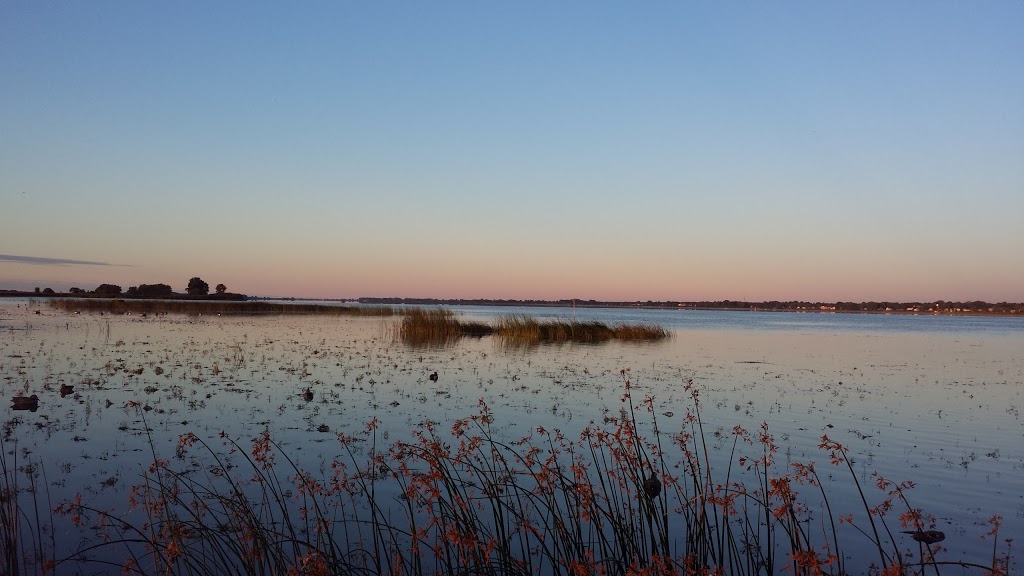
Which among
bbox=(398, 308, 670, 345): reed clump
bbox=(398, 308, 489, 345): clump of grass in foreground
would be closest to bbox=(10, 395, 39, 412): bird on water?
bbox=(398, 308, 489, 345): clump of grass in foreground

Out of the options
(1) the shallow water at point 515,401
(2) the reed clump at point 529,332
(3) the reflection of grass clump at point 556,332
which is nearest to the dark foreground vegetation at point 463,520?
(1) the shallow water at point 515,401

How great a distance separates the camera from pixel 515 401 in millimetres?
16266

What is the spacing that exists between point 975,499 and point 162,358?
23417mm

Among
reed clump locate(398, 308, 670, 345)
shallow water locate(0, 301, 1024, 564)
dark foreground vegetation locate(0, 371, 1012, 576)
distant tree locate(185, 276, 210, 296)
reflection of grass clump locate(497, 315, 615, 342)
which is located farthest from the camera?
distant tree locate(185, 276, 210, 296)

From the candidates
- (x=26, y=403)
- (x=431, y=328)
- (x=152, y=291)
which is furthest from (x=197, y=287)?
(x=26, y=403)

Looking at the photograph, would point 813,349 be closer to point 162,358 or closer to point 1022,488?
point 1022,488

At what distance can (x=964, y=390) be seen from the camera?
65.4ft

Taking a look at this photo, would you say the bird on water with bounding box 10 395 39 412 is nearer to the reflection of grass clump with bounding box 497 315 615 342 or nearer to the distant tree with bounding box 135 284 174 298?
the reflection of grass clump with bounding box 497 315 615 342

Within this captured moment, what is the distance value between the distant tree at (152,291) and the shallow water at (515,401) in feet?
347

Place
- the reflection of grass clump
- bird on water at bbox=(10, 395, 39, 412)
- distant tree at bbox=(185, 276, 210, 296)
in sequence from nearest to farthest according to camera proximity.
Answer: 1. bird on water at bbox=(10, 395, 39, 412)
2. the reflection of grass clump
3. distant tree at bbox=(185, 276, 210, 296)

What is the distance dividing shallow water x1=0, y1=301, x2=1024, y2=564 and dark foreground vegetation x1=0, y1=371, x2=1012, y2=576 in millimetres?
413

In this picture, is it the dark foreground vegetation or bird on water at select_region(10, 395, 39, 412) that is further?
bird on water at select_region(10, 395, 39, 412)

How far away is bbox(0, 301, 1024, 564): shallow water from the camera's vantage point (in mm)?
10102

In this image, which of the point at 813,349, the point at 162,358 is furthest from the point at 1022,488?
the point at 813,349
